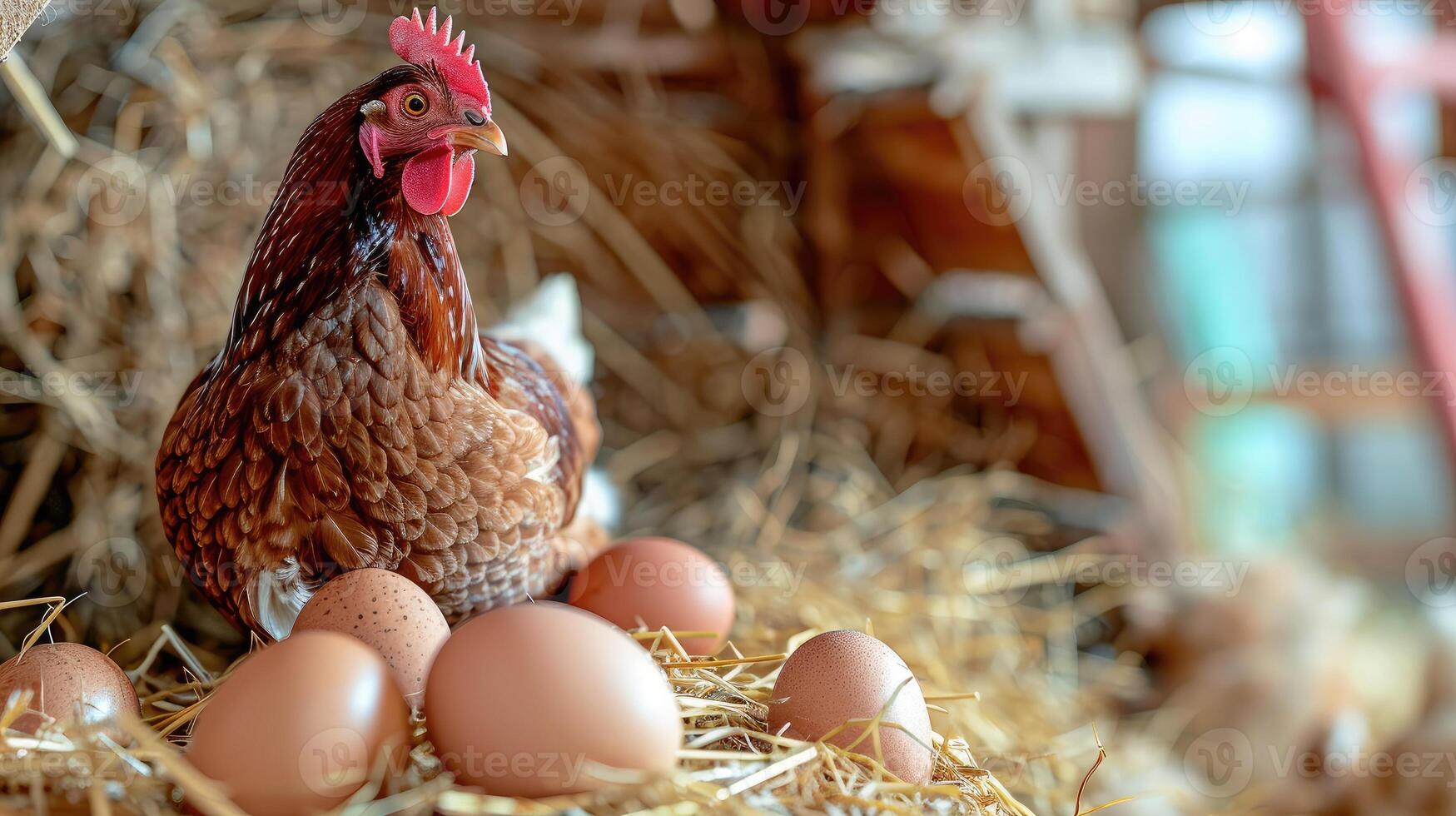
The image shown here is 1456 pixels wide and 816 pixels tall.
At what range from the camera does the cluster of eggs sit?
24.8 inches

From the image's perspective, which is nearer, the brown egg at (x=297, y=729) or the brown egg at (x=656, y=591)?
the brown egg at (x=297, y=729)

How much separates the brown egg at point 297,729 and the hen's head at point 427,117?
384mm

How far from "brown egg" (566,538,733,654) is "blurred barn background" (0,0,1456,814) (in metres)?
0.17

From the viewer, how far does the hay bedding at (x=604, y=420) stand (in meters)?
0.81

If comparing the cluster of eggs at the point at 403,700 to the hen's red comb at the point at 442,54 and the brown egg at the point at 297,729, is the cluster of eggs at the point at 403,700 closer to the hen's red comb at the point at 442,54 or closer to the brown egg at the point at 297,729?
the brown egg at the point at 297,729

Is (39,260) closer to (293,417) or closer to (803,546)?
(293,417)

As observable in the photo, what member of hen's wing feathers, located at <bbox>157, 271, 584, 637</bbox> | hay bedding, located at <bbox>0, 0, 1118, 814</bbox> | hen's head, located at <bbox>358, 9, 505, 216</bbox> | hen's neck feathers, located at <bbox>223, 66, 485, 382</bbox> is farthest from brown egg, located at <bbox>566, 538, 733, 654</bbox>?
hen's head, located at <bbox>358, 9, 505, 216</bbox>

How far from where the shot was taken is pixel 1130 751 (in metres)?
1.36

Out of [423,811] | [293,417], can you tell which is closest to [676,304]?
[293,417]

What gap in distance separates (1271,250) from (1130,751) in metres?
1.87

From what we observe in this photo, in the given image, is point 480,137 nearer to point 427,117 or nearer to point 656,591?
point 427,117

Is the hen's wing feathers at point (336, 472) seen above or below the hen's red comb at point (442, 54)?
below

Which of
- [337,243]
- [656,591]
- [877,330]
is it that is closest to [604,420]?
[877,330]

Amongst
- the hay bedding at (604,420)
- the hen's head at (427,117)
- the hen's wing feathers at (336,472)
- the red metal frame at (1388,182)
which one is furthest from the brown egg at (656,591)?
the red metal frame at (1388,182)
